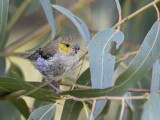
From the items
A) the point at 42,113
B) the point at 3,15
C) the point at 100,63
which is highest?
the point at 3,15

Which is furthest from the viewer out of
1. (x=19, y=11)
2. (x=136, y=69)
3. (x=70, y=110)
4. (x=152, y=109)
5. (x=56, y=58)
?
(x=19, y=11)

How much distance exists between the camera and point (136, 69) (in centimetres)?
129

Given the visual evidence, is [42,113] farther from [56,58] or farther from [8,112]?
[8,112]

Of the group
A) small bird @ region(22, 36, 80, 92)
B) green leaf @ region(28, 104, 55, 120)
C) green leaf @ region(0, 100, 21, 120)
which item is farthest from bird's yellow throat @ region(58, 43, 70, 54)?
green leaf @ region(0, 100, 21, 120)

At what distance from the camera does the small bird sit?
1651 mm

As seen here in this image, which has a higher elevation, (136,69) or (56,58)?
(56,58)

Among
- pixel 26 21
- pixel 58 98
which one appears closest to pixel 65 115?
pixel 58 98

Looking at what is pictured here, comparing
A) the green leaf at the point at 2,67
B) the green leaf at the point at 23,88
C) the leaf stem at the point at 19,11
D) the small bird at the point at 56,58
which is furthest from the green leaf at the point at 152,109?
the leaf stem at the point at 19,11

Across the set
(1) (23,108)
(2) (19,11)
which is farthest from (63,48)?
(2) (19,11)

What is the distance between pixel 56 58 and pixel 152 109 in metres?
0.61

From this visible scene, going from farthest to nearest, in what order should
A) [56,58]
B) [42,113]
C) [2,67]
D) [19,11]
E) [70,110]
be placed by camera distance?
1. [19,11]
2. [2,67]
3. [56,58]
4. [70,110]
5. [42,113]

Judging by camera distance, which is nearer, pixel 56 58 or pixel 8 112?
pixel 56 58

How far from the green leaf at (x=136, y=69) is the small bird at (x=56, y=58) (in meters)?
0.31

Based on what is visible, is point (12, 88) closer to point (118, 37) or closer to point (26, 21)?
point (118, 37)
